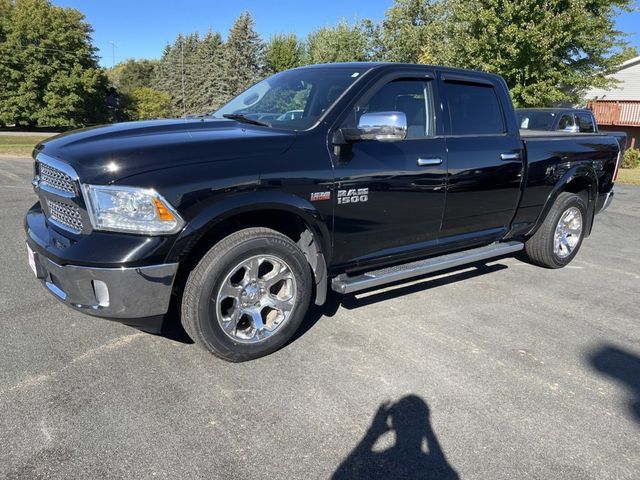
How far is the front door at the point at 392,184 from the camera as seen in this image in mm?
3619

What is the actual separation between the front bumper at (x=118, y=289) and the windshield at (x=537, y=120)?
11.9 metres

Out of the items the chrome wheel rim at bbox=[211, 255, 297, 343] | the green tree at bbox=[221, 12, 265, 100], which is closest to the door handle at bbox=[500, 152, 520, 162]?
the chrome wheel rim at bbox=[211, 255, 297, 343]

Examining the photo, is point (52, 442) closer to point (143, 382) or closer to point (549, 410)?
point (143, 382)

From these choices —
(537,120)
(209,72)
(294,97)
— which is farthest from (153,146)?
(209,72)

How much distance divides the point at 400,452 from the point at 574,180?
14.3ft

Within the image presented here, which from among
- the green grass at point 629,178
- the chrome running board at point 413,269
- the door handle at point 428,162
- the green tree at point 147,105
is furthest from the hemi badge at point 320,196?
the green tree at point 147,105

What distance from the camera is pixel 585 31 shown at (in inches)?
786

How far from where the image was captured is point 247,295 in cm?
333

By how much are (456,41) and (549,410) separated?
2177cm

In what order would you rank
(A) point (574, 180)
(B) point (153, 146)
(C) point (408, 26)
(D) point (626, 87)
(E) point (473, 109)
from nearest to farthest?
(B) point (153, 146) < (E) point (473, 109) < (A) point (574, 180) < (D) point (626, 87) < (C) point (408, 26)

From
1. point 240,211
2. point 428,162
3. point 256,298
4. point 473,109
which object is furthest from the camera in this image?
point 473,109

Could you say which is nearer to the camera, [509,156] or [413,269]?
[413,269]

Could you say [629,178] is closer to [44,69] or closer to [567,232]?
[567,232]

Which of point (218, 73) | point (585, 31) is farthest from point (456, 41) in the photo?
point (218, 73)
